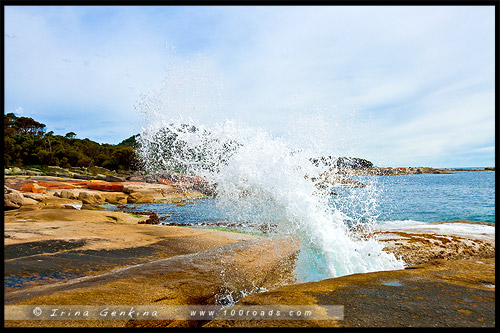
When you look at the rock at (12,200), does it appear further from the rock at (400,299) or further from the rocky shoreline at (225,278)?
the rock at (400,299)

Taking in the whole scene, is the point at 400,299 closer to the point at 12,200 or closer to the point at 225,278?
the point at 225,278

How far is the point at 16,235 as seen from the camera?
7.66 metres

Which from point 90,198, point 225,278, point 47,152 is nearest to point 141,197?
point 90,198

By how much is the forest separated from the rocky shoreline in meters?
37.4

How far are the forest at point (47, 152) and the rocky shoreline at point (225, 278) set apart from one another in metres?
37.4

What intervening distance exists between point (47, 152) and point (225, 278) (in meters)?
57.2

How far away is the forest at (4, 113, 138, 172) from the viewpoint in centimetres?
4800

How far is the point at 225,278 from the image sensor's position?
17.7 feet

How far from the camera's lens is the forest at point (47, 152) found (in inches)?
1890

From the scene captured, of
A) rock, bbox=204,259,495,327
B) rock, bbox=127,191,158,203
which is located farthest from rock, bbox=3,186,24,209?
rock, bbox=204,259,495,327

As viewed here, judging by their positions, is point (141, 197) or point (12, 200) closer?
point (12, 200)

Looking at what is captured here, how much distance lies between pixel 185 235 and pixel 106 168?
58.5 meters

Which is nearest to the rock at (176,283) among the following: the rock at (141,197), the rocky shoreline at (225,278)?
the rocky shoreline at (225,278)

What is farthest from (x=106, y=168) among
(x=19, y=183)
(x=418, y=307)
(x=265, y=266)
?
(x=418, y=307)
